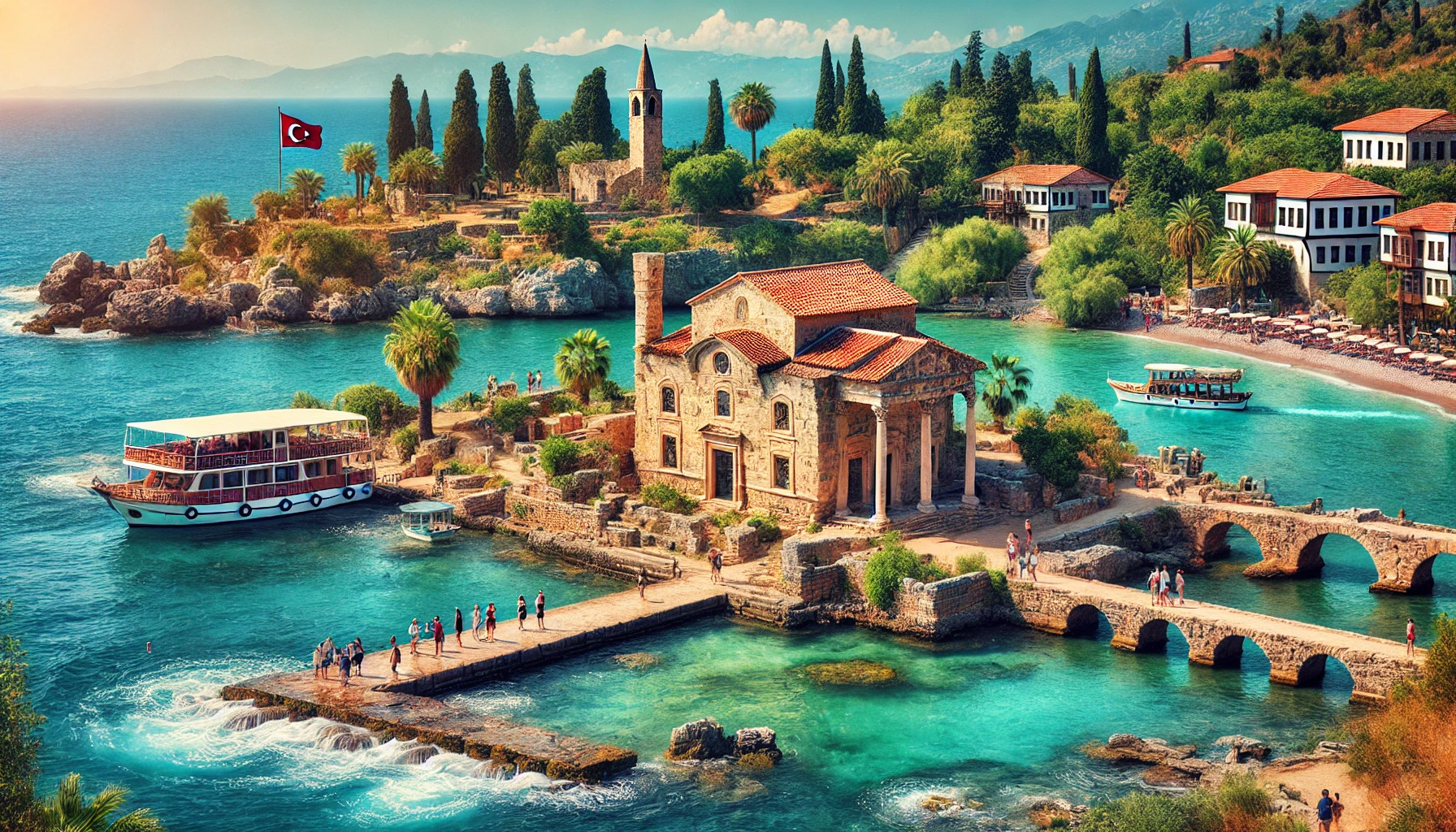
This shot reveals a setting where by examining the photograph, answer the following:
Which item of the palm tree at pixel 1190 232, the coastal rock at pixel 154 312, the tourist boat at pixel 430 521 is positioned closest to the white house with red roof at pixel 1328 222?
the palm tree at pixel 1190 232

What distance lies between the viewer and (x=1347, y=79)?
134m

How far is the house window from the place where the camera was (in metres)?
60.3

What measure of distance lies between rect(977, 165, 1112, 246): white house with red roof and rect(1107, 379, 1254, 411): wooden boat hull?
37757 mm

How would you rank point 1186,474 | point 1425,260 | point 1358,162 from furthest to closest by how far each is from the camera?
point 1358,162 → point 1425,260 → point 1186,474

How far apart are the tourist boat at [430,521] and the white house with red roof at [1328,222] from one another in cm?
6535

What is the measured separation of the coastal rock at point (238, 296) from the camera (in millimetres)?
119125

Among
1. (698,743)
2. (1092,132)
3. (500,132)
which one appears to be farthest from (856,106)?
(698,743)

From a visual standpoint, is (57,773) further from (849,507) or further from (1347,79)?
(1347,79)

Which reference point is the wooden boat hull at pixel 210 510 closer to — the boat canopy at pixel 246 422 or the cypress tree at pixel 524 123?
the boat canopy at pixel 246 422

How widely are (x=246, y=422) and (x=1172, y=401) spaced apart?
47.2 metres

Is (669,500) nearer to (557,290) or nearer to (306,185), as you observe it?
(557,290)

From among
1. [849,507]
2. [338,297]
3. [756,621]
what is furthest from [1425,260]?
[338,297]

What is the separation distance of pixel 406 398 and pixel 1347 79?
85.6 metres

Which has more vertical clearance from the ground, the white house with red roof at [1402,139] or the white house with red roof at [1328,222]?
the white house with red roof at [1402,139]
